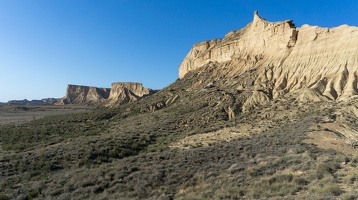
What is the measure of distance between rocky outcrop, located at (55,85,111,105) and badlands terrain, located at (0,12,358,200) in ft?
304

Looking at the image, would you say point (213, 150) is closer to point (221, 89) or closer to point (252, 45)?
point (221, 89)

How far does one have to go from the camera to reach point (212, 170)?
9906 millimetres

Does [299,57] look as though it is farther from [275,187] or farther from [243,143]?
[275,187]

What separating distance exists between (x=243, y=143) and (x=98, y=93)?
127716mm

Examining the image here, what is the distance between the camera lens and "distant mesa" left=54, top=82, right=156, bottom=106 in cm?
10336

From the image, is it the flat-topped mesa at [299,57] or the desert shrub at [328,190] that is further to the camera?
the flat-topped mesa at [299,57]

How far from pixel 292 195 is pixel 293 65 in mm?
27961

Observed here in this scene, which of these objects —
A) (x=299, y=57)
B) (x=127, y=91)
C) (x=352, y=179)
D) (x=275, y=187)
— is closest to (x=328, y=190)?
(x=275, y=187)

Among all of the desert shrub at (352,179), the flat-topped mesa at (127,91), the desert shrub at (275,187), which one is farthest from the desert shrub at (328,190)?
the flat-topped mesa at (127,91)

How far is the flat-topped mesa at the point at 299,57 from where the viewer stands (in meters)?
23.0

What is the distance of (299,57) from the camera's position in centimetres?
2858

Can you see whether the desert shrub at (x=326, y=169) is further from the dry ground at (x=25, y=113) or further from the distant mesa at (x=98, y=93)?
the distant mesa at (x=98, y=93)

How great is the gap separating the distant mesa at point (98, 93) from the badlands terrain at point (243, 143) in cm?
6453

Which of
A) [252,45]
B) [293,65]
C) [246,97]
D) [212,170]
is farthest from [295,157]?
[252,45]
